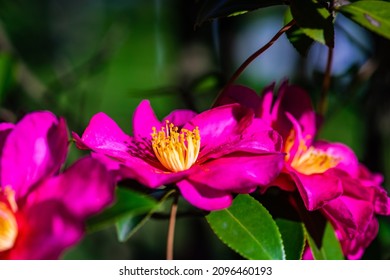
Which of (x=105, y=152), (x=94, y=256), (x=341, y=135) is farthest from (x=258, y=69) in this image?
(x=105, y=152)

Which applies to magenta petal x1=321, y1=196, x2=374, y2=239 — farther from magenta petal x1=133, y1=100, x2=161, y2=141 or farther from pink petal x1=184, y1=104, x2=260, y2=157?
magenta petal x1=133, y1=100, x2=161, y2=141

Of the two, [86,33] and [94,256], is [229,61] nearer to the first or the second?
[94,256]

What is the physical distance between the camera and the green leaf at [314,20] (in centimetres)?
67

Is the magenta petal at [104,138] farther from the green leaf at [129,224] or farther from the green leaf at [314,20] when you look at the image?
the green leaf at [314,20]

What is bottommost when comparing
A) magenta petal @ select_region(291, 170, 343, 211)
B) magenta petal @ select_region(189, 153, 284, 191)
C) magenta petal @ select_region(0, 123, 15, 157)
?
magenta petal @ select_region(291, 170, 343, 211)

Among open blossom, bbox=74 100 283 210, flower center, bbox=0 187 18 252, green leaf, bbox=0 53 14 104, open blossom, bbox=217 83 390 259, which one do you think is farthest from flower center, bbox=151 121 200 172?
Answer: green leaf, bbox=0 53 14 104

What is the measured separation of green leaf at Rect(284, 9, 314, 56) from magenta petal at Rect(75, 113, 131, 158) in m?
0.24

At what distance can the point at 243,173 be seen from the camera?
2.09 ft

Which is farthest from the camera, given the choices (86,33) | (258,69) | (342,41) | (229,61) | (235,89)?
(86,33)

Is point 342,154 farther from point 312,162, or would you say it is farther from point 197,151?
point 197,151

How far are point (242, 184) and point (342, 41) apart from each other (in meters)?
0.96

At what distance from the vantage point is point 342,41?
148cm

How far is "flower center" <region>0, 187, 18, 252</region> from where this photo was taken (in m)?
0.59

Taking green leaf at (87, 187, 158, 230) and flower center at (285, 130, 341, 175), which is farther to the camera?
flower center at (285, 130, 341, 175)
